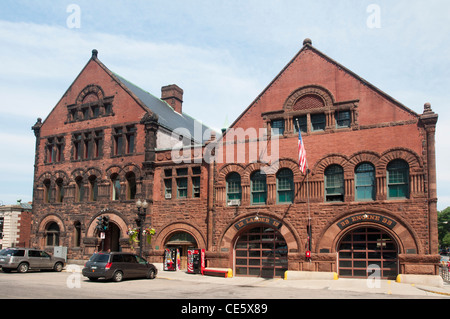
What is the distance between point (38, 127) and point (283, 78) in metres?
22.4

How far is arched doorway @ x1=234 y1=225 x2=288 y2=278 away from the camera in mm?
28453

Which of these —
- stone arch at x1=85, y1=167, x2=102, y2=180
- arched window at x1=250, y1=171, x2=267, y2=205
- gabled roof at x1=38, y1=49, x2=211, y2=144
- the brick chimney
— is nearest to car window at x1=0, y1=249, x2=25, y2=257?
stone arch at x1=85, y1=167, x2=102, y2=180

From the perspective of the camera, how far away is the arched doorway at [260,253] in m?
28.5

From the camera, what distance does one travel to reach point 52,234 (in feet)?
125

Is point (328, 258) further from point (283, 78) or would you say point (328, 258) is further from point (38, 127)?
point (38, 127)

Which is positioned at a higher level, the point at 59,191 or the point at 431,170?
the point at 431,170

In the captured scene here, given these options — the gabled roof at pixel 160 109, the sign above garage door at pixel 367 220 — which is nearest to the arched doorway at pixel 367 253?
the sign above garage door at pixel 367 220

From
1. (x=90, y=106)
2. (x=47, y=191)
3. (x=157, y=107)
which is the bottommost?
(x=47, y=191)

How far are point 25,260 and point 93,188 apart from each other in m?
9.81

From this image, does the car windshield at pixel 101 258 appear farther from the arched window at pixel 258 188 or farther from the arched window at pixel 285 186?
the arched window at pixel 285 186

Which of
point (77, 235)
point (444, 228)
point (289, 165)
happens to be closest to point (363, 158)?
point (289, 165)

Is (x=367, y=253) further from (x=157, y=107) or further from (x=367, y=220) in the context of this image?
(x=157, y=107)

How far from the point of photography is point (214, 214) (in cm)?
3030

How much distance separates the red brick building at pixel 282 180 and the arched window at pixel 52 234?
3.44 ft
